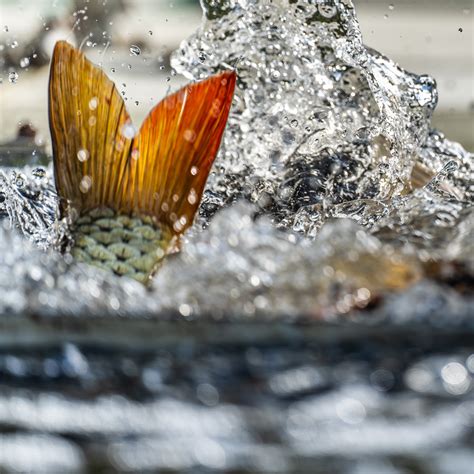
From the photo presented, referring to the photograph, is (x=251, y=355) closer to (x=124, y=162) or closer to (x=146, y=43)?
(x=124, y=162)

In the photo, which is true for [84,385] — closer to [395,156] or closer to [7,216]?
[7,216]

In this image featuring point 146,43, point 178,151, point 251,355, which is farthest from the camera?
point 146,43

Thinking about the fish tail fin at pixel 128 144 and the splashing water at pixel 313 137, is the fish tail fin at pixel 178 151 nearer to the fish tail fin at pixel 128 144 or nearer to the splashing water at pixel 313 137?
the fish tail fin at pixel 128 144

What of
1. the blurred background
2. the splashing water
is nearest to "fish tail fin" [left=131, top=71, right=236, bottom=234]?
the splashing water

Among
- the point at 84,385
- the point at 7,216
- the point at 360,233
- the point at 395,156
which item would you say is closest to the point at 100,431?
the point at 84,385

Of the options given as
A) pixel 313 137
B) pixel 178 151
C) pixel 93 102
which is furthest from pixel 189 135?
pixel 313 137

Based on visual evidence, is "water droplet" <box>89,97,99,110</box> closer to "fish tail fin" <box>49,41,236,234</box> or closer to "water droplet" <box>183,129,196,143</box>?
"fish tail fin" <box>49,41,236,234</box>

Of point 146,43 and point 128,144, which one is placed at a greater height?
point 146,43
